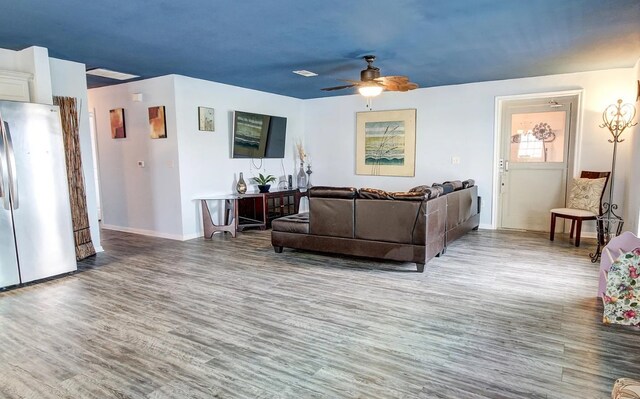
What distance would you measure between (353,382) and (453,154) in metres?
5.33

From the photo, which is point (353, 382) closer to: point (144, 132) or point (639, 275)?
point (639, 275)

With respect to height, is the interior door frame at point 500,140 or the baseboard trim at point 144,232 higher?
the interior door frame at point 500,140

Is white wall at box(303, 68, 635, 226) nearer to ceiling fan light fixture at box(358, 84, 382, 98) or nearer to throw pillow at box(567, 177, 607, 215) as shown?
throw pillow at box(567, 177, 607, 215)

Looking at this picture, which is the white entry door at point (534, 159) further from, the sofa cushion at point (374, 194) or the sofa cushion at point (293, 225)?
the sofa cushion at point (293, 225)

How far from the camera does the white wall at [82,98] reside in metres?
4.79

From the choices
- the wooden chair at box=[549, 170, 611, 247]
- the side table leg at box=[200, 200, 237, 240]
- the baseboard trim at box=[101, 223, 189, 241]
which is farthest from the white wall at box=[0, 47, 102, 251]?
the wooden chair at box=[549, 170, 611, 247]

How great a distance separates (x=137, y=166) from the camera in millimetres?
6297

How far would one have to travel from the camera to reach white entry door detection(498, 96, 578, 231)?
19.5 ft

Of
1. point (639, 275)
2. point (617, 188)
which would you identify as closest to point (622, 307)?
point (639, 275)

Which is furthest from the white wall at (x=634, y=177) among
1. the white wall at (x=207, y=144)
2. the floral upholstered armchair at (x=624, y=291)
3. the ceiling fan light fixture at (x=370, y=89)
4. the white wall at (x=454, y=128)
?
the white wall at (x=207, y=144)

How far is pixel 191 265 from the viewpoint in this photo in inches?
179

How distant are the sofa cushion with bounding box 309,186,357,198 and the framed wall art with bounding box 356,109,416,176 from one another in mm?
2979

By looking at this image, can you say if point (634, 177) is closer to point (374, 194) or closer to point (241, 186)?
point (374, 194)

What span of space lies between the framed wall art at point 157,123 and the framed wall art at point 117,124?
0.68 metres
